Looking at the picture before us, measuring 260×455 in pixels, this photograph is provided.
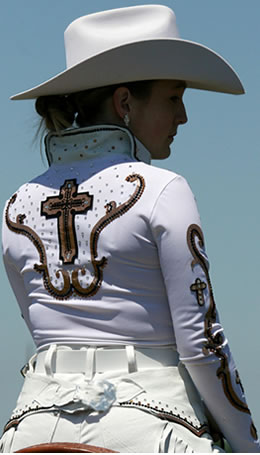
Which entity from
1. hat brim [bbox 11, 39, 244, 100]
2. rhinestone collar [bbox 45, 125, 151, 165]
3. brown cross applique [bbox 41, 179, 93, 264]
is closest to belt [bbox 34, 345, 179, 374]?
brown cross applique [bbox 41, 179, 93, 264]

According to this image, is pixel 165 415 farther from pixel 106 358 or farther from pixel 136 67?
pixel 136 67

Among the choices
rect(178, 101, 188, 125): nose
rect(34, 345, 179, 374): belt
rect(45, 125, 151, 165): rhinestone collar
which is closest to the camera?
rect(34, 345, 179, 374): belt

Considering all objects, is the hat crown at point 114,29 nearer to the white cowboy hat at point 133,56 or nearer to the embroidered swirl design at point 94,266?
the white cowboy hat at point 133,56

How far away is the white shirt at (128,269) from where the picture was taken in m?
4.75

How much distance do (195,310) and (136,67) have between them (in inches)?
42.3

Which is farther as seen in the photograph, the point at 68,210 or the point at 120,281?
the point at 68,210

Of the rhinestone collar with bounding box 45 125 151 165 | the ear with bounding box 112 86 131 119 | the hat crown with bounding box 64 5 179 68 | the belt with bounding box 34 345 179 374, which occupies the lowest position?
the belt with bounding box 34 345 179 374

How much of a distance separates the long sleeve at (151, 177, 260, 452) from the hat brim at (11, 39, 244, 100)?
55 centimetres

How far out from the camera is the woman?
15.5ft

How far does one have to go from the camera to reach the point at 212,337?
4.76m

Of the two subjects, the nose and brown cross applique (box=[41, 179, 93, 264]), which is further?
the nose

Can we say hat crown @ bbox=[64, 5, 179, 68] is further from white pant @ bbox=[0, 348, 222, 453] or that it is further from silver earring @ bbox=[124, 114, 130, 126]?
white pant @ bbox=[0, 348, 222, 453]

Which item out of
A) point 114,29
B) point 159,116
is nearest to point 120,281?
point 159,116

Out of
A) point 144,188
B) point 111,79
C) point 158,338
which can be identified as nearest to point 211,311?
point 158,338
